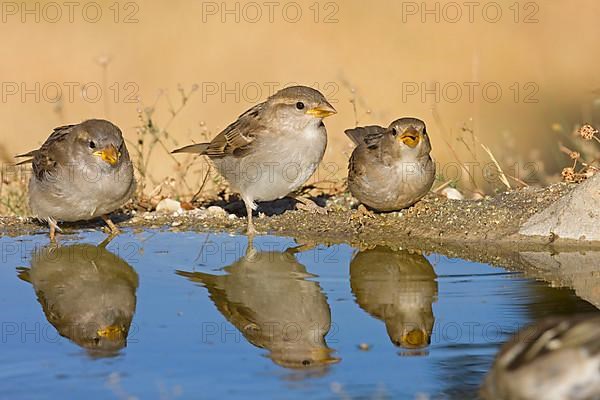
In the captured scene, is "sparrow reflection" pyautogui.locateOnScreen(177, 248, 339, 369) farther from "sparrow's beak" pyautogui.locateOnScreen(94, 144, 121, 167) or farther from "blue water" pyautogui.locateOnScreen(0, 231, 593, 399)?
"sparrow's beak" pyautogui.locateOnScreen(94, 144, 121, 167)

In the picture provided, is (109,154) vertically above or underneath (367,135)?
underneath

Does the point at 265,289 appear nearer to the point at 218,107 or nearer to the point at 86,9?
the point at 218,107

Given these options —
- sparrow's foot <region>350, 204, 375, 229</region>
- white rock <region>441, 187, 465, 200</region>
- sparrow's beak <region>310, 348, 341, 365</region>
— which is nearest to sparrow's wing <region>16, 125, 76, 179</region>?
sparrow's foot <region>350, 204, 375, 229</region>

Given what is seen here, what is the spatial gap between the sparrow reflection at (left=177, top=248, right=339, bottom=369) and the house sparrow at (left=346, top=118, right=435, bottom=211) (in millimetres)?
1039

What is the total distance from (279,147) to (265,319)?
2.77 meters

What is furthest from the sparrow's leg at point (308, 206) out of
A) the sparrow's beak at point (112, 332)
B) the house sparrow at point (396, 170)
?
the sparrow's beak at point (112, 332)

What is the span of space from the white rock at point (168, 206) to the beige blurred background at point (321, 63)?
3.53 metres

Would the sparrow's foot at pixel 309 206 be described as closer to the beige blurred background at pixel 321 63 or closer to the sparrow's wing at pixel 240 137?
the sparrow's wing at pixel 240 137

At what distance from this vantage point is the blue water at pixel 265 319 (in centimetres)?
428

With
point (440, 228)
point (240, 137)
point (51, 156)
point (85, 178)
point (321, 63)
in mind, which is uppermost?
point (321, 63)

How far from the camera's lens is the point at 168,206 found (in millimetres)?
8422

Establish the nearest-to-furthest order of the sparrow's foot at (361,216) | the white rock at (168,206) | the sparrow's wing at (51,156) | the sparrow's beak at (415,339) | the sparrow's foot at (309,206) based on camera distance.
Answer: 1. the sparrow's beak at (415,339)
2. the sparrow's foot at (361,216)
3. the sparrow's wing at (51,156)
4. the sparrow's foot at (309,206)
5. the white rock at (168,206)

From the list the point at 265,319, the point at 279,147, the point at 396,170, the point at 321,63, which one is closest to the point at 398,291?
the point at 265,319

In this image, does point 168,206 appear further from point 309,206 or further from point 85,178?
point 85,178
